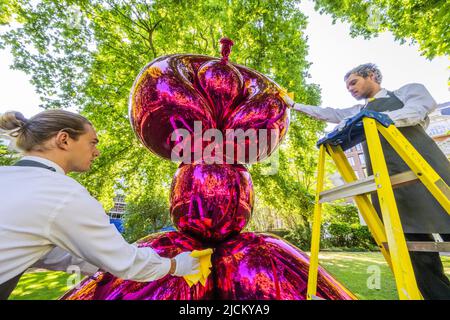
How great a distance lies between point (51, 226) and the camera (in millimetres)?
704

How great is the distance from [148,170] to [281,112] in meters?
7.25

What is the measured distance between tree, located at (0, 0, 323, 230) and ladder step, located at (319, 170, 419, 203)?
15.9 feet

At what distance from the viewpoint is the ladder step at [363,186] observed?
107 cm

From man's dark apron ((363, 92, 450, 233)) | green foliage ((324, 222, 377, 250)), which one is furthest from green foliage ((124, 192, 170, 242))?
man's dark apron ((363, 92, 450, 233))

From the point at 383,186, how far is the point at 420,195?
0.70 meters

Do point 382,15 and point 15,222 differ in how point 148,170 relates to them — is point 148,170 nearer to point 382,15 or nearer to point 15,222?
point 15,222

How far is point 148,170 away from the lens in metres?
7.66

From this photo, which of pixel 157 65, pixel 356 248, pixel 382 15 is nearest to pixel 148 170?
pixel 157 65

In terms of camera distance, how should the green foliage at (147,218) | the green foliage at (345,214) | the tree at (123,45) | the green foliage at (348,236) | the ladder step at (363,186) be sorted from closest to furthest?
1. the ladder step at (363,186)
2. the tree at (123,45)
3. the green foliage at (348,236)
4. the green foliage at (147,218)
5. the green foliage at (345,214)

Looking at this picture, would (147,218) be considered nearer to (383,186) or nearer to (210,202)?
(210,202)

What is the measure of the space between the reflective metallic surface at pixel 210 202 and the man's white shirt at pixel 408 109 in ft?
3.38

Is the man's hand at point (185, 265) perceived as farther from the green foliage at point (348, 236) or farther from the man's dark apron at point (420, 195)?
the green foliage at point (348, 236)

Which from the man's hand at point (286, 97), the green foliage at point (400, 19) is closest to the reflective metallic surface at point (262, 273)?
the man's hand at point (286, 97)

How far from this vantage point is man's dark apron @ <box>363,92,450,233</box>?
1.31 meters
